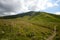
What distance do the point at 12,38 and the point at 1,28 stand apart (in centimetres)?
958

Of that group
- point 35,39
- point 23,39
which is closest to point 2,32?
point 23,39

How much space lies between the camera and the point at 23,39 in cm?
4100

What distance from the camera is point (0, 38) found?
1574 inches

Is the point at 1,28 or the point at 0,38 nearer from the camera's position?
the point at 0,38

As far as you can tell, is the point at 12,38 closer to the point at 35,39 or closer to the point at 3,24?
the point at 35,39

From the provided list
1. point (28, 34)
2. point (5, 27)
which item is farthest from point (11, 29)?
point (28, 34)

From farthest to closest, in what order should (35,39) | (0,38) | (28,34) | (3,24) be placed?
(3,24)
(28,34)
(35,39)
(0,38)

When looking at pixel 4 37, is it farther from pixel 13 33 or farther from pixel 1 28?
pixel 1 28

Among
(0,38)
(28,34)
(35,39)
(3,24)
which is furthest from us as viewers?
(3,24)

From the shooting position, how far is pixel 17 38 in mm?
40812

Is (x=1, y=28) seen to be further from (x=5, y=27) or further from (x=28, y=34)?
(x=28, y=34)

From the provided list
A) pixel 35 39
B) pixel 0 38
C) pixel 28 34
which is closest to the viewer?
pixel 0 38

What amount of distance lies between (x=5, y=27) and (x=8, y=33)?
5725 mm

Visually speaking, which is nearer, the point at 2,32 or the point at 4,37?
the point at 4,37
